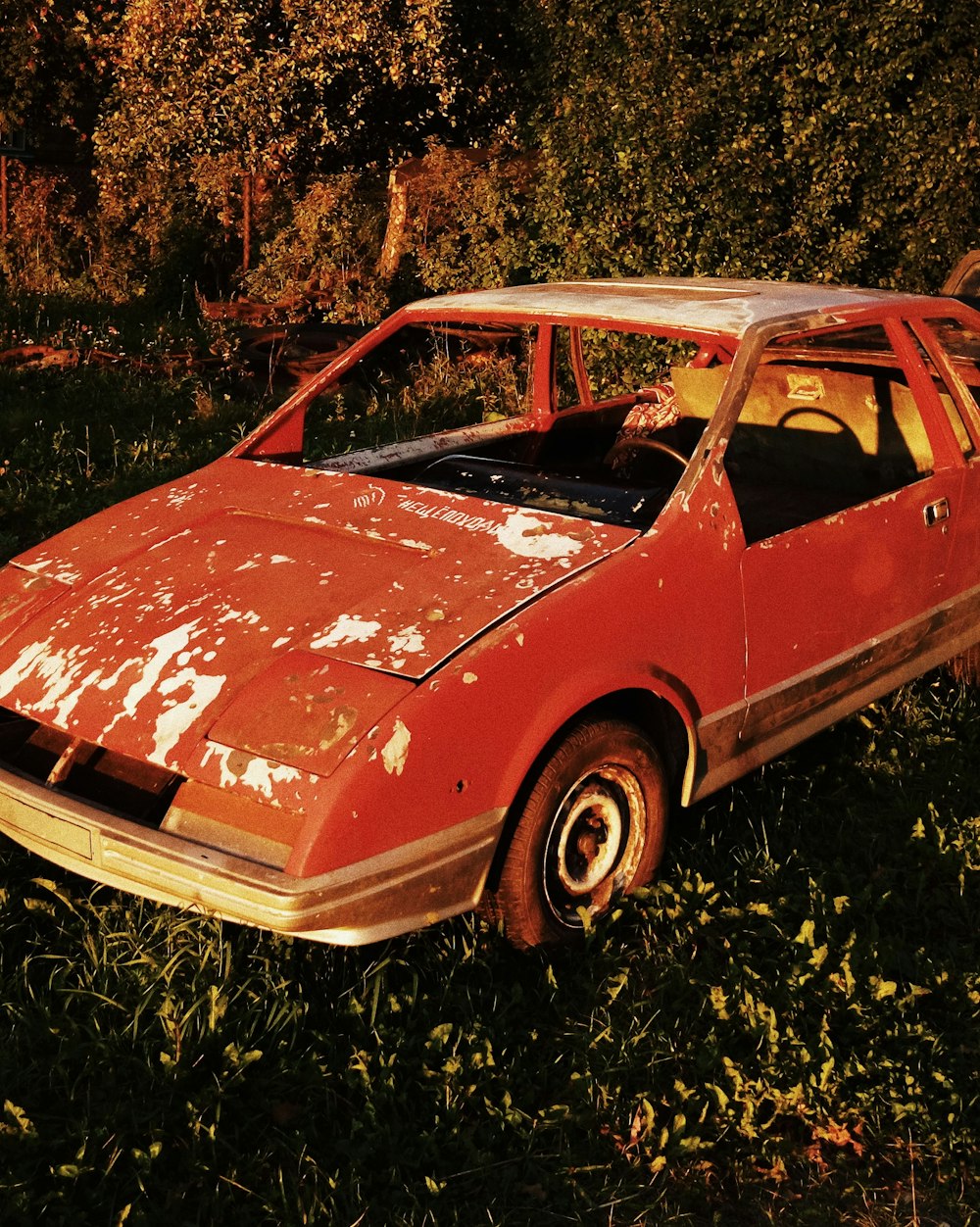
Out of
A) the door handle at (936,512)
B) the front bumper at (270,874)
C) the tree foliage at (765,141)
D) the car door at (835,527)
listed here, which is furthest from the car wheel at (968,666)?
the tree foliage at (765,141)

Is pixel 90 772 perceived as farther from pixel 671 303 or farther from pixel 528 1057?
pixel 671 303

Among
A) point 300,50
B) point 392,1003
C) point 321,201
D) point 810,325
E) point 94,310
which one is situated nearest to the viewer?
point 392,1003

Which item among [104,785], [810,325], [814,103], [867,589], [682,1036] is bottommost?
[682,1036]

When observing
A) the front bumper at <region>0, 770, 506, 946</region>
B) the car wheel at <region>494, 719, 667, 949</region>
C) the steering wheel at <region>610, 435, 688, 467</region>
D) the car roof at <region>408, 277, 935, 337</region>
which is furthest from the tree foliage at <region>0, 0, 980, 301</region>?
the front bumper at <region>0, 770, 506, 946</region>

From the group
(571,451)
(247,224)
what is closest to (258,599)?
(571,451)

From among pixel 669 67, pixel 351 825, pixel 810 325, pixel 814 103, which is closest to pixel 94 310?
pixel 669 67

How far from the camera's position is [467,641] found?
2.76 metres

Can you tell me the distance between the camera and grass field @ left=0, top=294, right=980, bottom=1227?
2438 millimetres

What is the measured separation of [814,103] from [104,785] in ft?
29.4

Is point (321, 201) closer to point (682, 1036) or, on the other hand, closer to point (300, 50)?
point (300, 50)

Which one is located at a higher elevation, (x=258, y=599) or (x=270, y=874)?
(x=258, y=599)

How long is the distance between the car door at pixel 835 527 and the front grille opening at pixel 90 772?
1622 millimetres

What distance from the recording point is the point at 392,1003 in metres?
2.88

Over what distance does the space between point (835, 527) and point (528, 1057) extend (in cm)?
179
